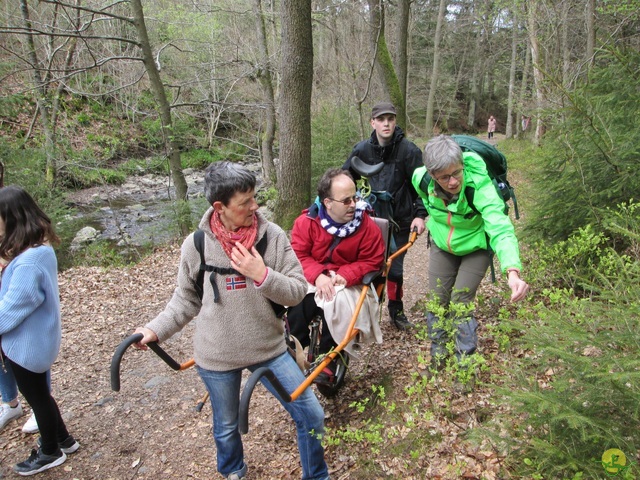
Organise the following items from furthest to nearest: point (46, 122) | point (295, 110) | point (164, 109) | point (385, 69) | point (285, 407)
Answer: point (46, 122), point (385, 69), point (164, 109), point (295, 110), point (285, 407)

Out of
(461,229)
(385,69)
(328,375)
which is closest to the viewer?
(461,229)

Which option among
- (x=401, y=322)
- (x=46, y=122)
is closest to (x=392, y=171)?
(x=401, y=322)

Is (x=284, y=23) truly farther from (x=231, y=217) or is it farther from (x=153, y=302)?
(x=231, y=217)

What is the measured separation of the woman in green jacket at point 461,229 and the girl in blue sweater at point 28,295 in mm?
2713

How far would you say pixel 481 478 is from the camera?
2.54m

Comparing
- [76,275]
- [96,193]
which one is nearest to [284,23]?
[76,275]

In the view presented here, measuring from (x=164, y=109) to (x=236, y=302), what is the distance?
382 inches

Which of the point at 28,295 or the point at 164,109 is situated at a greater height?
the point at 164,109

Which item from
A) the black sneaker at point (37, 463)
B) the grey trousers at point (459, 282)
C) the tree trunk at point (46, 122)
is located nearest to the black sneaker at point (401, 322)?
the grey trousers at point (459, 282)

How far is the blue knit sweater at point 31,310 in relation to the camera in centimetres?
299

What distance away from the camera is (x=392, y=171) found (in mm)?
4488

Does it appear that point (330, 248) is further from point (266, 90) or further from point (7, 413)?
point (266, 90)

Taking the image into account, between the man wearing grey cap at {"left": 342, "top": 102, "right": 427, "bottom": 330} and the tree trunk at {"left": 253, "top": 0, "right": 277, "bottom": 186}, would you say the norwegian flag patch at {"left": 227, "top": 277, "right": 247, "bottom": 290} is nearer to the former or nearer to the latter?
the man wearing grey cap at {"left": 342, "top": 102, "right": 427, "bottom": 330}

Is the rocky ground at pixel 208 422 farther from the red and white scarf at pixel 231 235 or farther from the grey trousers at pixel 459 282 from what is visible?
the red and white scarf at pixel 231 235
